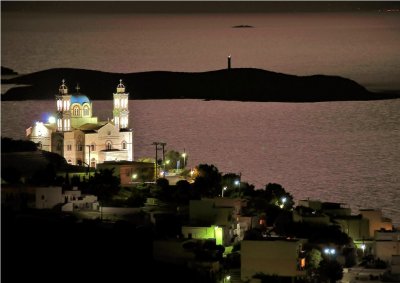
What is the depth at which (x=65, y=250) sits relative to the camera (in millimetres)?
18297

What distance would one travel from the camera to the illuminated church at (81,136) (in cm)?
2481

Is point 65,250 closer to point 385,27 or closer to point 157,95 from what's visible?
point 157,95

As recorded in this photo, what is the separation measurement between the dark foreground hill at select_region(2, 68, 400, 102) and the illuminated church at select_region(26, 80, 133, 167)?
54.4ft

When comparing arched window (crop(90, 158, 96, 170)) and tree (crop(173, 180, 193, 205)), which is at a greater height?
arched window (crop(90, 158, 96, 170))

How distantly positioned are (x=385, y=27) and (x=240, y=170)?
149ft

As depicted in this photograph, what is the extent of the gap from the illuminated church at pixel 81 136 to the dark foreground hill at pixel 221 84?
16594mm

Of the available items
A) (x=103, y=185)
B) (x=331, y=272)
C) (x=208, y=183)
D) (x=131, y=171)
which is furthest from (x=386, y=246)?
(x=131, y=171)

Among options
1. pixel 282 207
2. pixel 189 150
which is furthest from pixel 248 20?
pixel 282 207

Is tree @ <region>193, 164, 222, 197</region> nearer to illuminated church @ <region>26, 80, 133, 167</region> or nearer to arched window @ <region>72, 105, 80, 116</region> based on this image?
illuminated church @ <region>26, 80, 133, 167</region>

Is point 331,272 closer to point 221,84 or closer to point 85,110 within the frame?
point 85,110

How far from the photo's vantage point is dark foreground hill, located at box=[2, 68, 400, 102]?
4381 centimetres

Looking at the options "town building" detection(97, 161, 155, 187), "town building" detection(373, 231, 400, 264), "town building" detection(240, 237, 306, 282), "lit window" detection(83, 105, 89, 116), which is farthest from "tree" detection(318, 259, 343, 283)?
"lit window" detection(83, 105, 89, 116)

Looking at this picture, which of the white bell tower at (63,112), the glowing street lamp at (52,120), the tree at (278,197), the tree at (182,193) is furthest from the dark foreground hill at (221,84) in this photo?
the tree at (182,193)

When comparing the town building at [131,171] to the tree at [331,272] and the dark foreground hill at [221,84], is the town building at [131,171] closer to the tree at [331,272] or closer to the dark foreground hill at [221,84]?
the tree at [331,272]
